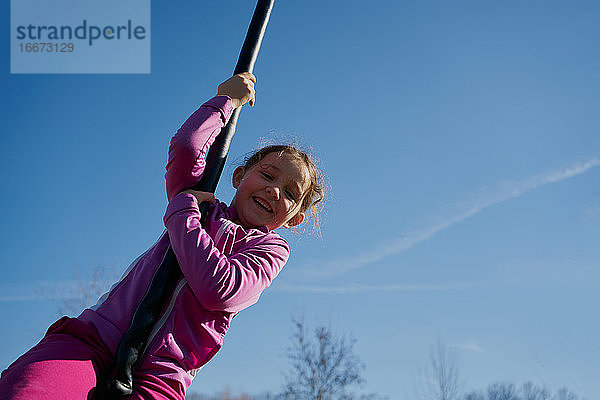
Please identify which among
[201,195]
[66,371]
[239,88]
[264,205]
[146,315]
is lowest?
[66,371]

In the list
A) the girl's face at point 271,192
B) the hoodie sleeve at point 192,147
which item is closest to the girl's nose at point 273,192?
the girl's face at point 271,192

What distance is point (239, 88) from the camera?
1854 millimetres

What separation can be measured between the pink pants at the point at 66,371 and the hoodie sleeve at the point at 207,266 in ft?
0.77

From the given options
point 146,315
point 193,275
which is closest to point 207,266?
point 193,275

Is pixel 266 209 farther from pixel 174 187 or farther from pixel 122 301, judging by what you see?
pixel 122 301

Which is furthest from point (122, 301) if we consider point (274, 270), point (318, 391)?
point (318, 391)

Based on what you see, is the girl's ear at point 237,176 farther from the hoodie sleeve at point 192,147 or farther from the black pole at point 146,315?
the black pole at point 146,315

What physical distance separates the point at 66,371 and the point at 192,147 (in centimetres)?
66

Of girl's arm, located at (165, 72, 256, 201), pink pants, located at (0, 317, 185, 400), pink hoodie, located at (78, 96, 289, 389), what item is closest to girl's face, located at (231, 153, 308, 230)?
pink hoodie, located at (78, 96, 289, 389)

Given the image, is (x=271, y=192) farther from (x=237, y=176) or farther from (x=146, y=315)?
(x=146, y=315)

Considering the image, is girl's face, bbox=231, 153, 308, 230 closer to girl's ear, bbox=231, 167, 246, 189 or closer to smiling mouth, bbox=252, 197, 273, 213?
smiling mouth, bbox=252, 197, 273, 213

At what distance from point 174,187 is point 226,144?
8.2 inches

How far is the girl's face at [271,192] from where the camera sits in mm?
1975

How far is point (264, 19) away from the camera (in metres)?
1.83
